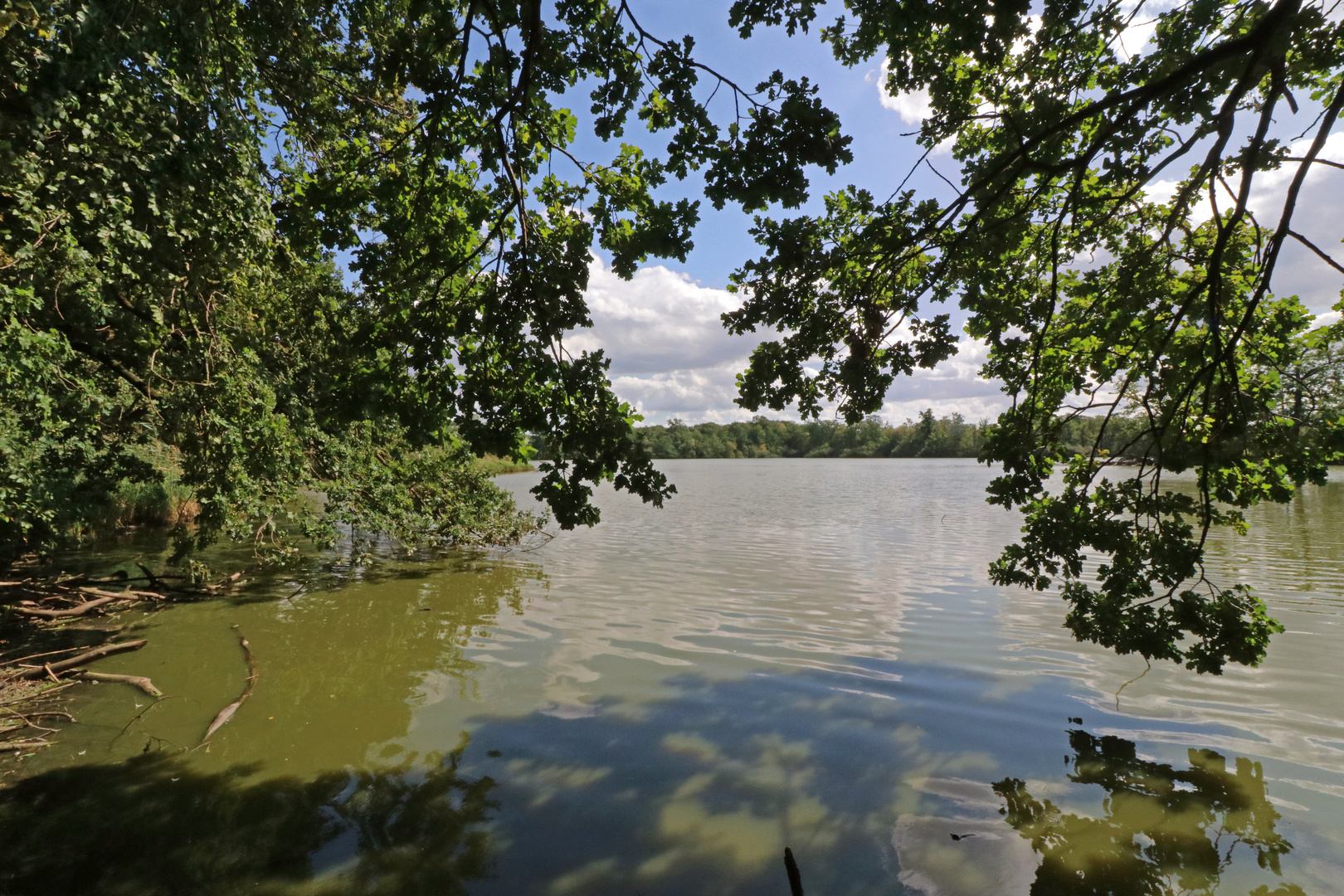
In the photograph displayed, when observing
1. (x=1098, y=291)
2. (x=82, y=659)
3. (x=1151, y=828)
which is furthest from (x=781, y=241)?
(x=82, y=659)

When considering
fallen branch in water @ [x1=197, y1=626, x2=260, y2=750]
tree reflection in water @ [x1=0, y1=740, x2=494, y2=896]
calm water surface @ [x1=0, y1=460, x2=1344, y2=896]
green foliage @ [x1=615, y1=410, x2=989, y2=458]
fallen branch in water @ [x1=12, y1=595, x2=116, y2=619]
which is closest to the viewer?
tree reflection in water @ [x1=0, y1=740, x2=494, y2=896]

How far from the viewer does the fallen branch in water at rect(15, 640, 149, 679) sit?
23.7 feet

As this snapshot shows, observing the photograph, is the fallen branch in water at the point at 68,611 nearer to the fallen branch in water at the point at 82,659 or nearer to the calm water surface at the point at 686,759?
the calm water surface at the point at 686,759

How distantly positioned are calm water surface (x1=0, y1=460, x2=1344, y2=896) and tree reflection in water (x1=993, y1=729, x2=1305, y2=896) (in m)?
0.02

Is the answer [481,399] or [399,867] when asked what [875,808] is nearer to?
[399,867]

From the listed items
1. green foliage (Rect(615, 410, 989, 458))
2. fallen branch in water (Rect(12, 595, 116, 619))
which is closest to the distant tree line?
green foliage (Rect(615, 410, 989, 458))

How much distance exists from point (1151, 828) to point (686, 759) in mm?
3756

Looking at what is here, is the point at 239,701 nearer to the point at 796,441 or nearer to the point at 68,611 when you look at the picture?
the point at 68,611

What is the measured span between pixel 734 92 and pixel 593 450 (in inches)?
125

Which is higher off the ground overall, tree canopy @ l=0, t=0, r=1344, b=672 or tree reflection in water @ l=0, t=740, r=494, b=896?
tree canopy @ l=0, t=0, r=1344, b=672

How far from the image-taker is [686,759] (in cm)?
584

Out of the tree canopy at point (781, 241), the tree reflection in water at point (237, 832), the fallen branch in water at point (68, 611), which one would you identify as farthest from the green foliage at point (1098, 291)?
the fallen branch in water at point (68, 611)

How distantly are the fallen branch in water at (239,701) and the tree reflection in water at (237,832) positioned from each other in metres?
0.57

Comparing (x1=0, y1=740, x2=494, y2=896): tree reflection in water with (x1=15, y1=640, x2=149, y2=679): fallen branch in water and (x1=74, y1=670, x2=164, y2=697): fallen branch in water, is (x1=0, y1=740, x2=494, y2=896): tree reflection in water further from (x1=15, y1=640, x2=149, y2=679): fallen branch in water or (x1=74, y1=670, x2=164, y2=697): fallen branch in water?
(x1=15, y1=640, x2=149, y2=679): fallen branch in water
